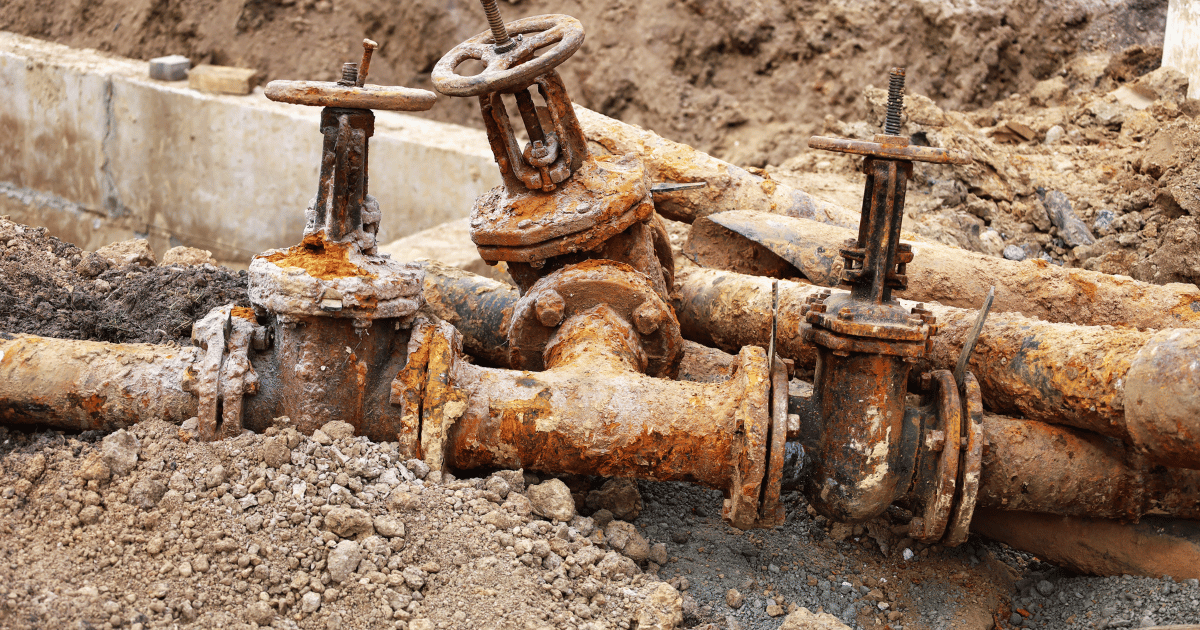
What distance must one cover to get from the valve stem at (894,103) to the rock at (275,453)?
160cm

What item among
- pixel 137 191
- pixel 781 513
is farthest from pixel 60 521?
pixel 137 191

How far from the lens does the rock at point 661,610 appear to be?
217 cm

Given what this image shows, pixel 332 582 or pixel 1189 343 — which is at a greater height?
pixel 1189 343

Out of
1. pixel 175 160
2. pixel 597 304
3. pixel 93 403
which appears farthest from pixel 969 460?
pixel 175 160

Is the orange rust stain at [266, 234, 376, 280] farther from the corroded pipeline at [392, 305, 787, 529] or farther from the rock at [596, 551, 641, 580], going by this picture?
the rock at [596, 551, 641, 580]

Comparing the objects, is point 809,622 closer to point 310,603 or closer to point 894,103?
point 310,603

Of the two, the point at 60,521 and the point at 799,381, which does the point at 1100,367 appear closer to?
the point at 799,381

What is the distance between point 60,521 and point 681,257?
3267mm

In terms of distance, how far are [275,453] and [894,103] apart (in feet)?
5.51

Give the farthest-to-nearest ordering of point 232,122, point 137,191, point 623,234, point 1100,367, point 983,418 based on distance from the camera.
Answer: point 137,191, point 232,122, point 623,234, point 983,418, point 1100,367

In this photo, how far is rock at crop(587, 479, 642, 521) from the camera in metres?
2.77

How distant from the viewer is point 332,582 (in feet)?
6.91

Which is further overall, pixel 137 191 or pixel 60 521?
pixel 137 191

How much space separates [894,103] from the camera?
2.29m
